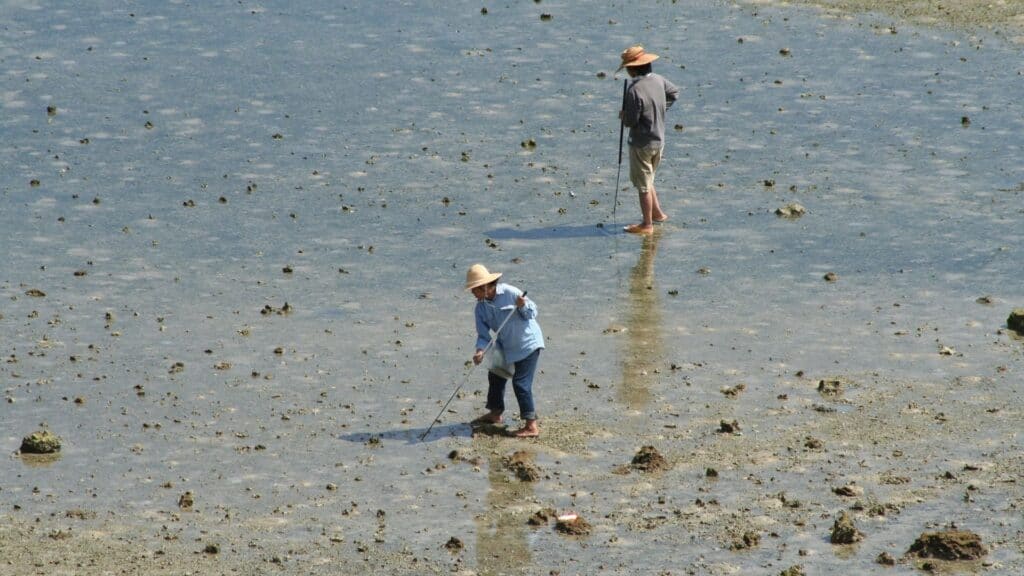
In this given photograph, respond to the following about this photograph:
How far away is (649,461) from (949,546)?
2.51 metres

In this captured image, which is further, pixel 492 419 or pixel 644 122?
pixel 644 122

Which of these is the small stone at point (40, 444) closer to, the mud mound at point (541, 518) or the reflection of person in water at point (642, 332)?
the mud mound at point (541, 518)

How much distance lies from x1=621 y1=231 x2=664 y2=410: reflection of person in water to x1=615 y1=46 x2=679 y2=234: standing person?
0.55 metres

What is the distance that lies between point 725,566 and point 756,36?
51.7 feet

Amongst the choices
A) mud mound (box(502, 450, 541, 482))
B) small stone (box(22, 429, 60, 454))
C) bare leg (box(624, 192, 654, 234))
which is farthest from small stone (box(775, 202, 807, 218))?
small stone (box(22, 429, 60, 454))

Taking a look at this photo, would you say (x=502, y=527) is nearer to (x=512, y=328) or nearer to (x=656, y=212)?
(x=512, y=328)

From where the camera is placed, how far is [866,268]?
17.3 meters

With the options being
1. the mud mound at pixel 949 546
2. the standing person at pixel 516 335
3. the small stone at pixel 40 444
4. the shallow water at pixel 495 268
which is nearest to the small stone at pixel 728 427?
the shallow water at pixel 495 268

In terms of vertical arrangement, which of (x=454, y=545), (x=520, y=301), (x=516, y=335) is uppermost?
(x=520, y=301)

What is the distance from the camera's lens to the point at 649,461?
42.3 ft

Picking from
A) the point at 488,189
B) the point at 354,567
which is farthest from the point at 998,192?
the point at 354,567

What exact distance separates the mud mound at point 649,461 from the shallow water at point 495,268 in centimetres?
12

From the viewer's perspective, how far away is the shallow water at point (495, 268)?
1247cm

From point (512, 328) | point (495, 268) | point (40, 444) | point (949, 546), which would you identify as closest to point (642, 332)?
point (495, 268)
